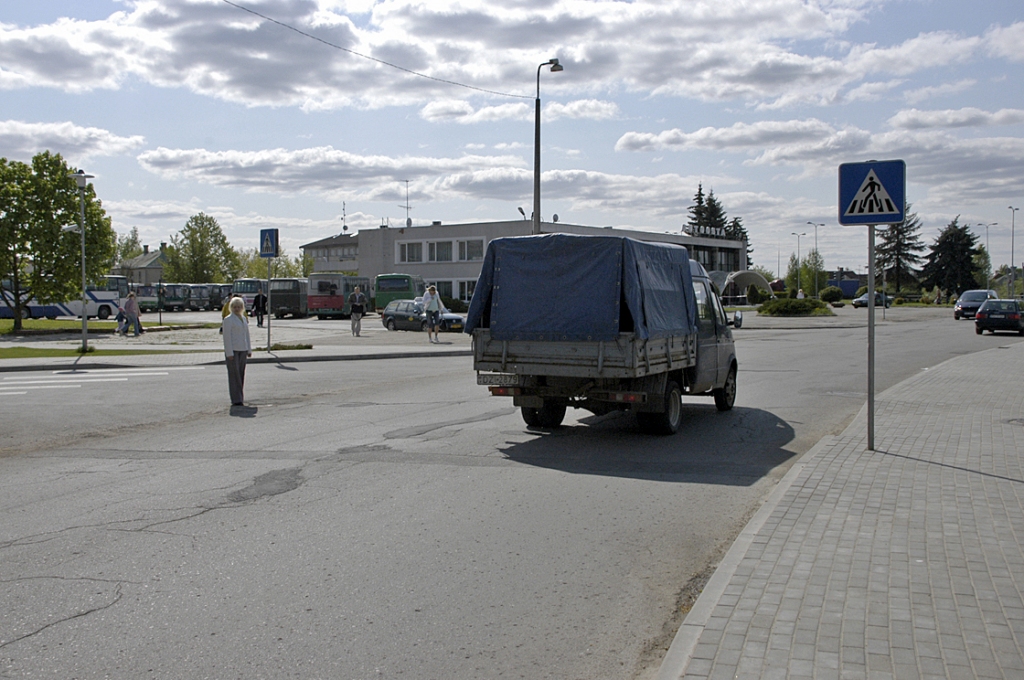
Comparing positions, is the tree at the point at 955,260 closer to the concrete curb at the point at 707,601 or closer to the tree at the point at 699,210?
the tree at the point at 699,210

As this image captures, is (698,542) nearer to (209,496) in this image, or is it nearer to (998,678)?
(998,678)

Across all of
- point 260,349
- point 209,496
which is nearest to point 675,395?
point 209,496

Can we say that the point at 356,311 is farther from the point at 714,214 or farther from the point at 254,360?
the point at 714,214

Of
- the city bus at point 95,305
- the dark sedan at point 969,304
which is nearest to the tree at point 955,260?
the dark sedan at point 969,304

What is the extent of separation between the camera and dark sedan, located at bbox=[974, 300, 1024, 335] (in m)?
38.2

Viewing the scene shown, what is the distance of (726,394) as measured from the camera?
1362 centimetres

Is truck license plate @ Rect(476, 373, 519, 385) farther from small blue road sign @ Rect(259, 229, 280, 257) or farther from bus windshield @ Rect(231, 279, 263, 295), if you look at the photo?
bus windshield @ Rect(231, 279, 263, 295)

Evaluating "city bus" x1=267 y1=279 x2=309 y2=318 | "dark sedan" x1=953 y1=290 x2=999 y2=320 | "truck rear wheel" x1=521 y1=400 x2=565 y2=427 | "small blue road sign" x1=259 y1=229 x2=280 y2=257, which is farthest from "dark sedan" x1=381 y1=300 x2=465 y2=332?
"dark sedan" x1=953 y1=290 x2=999 y2=320

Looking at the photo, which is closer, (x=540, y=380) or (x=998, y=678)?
(x=998, y=678)

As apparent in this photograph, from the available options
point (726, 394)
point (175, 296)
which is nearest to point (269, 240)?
point (726, 394)

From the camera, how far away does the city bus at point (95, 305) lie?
166 feet

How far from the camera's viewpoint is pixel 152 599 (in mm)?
5082

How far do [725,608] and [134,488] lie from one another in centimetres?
559

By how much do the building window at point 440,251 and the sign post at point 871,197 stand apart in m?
75.2
